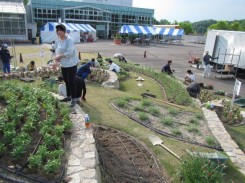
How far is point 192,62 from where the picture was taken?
2320cm

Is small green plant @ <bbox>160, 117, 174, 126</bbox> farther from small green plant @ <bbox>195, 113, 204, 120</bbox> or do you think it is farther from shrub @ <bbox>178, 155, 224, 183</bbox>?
shrub @ <bbox>178, 155, 224, 183</bbox>

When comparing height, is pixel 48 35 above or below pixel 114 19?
below

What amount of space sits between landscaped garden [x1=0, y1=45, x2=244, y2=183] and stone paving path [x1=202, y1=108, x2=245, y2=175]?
0.61 feet

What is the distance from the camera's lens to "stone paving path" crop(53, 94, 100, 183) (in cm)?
378

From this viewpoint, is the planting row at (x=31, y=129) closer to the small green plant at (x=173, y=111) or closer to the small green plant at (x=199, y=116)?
the small green plant at (x=173, y=111)

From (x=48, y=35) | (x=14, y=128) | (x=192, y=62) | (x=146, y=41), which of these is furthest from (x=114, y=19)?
(x=14, y=128)

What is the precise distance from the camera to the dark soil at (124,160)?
15.9 ft

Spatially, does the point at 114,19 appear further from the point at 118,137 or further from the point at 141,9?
the point at 118,137

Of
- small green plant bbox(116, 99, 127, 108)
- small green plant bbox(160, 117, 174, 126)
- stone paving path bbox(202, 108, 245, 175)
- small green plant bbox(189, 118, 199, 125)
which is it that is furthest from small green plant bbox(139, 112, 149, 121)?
stone paving path bbox(202, 108, 245, 175)

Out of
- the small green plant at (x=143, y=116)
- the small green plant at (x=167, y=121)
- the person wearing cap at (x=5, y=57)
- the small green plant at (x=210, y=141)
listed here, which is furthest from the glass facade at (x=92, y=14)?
the small green plant at (x=210, y=141)

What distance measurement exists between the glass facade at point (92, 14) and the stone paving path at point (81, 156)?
4190 cm

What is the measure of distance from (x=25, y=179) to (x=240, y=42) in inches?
708

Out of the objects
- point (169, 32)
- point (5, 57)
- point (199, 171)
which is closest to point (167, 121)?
point (199, 171)

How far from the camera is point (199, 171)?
4.40 m
